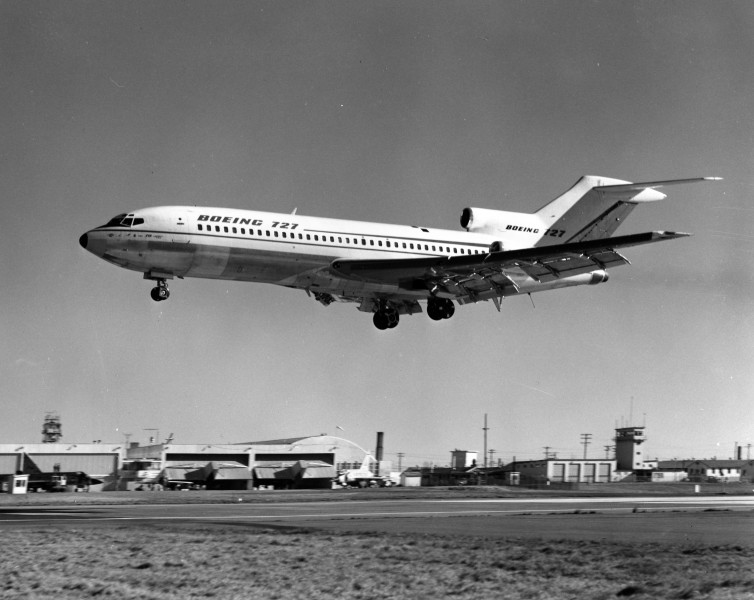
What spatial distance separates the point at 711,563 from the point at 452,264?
23334 mm

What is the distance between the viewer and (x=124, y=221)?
33188mm

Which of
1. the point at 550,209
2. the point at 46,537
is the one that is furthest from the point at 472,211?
the point at 46,537

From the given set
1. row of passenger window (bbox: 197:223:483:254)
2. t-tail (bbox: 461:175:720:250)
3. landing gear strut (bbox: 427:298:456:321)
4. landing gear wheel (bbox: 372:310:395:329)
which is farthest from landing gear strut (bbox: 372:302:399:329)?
t-tail (bbox: 461:175:720:250)

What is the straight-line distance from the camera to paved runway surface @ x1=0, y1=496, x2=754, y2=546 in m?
19.1

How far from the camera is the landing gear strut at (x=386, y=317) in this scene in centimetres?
4128

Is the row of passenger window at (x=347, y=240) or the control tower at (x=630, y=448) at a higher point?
the row of passenger window at (x=347, y=240)

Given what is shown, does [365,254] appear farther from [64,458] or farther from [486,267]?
[64,458]

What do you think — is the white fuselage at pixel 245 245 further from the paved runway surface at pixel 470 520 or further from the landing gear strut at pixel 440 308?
the paved runway surface at pixel 470 520

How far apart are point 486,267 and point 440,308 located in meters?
4.29

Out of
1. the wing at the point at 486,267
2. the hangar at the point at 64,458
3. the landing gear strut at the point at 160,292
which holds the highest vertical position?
the wing at the point at 486,267

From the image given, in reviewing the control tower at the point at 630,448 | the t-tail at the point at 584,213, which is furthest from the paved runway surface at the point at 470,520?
the control tower at the point at 630,448

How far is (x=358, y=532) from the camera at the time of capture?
19094mm

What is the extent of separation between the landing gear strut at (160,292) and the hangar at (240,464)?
108 ft

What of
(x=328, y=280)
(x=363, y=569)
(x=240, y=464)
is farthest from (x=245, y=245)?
(x=240, y=464)
